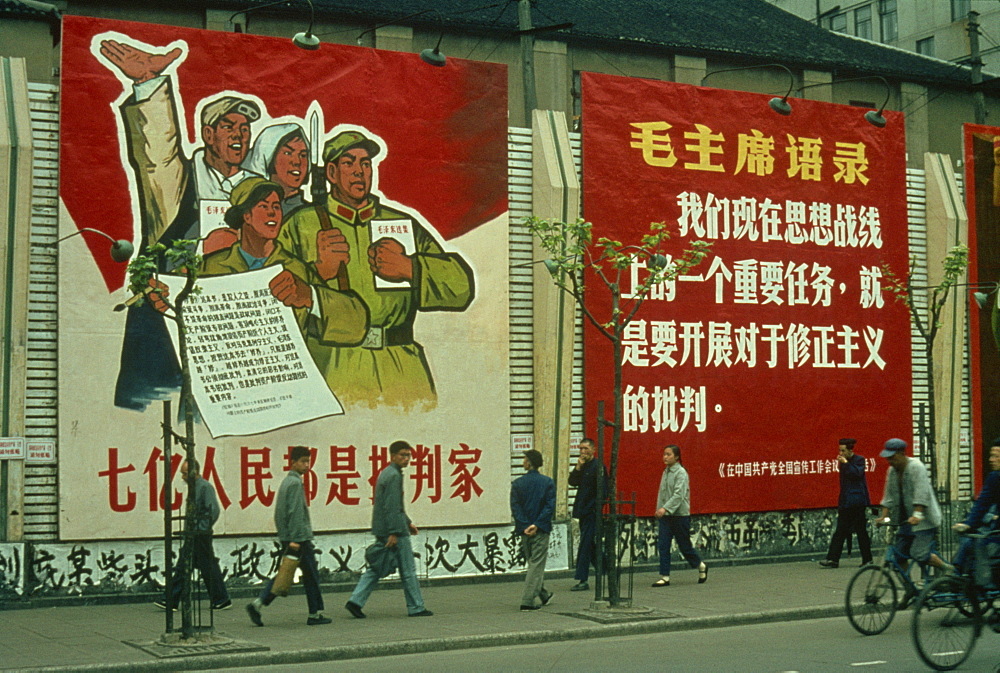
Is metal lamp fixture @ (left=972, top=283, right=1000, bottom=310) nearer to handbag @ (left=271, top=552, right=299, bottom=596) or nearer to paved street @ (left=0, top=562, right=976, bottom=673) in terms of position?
paved street @ (left=0, top=562, right=976, bottom=673)

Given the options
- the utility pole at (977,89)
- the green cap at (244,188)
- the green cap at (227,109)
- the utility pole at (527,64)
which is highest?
the utility pole at (977,89)

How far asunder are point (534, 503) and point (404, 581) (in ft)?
5.62

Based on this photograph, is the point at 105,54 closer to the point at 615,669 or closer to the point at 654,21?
the point at 615,669

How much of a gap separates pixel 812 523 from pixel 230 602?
9.92 meters

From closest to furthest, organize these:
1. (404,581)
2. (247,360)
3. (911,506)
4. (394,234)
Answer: (911,506)
(404,581)
(247,360)
(394,234)


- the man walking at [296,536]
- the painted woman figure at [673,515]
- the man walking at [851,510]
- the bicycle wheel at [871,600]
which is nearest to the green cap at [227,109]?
the man walking at [296,536]

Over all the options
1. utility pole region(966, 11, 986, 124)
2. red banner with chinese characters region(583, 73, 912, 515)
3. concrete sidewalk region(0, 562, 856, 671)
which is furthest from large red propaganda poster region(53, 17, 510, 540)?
utility pole region(966, 11, 986, 124)

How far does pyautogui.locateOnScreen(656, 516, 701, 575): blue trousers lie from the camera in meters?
17.7

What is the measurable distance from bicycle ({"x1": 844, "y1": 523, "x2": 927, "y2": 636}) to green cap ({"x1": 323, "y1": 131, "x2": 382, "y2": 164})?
28.7ft

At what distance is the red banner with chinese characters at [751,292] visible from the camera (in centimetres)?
1969

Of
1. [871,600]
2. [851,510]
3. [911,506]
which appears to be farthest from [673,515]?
[871,600]

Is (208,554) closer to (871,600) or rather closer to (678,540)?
(678,540)

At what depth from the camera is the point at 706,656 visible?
1195cm

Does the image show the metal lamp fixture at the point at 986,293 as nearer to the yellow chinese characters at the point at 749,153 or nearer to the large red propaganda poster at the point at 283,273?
the yellow chinese characters at the point at 749,153
